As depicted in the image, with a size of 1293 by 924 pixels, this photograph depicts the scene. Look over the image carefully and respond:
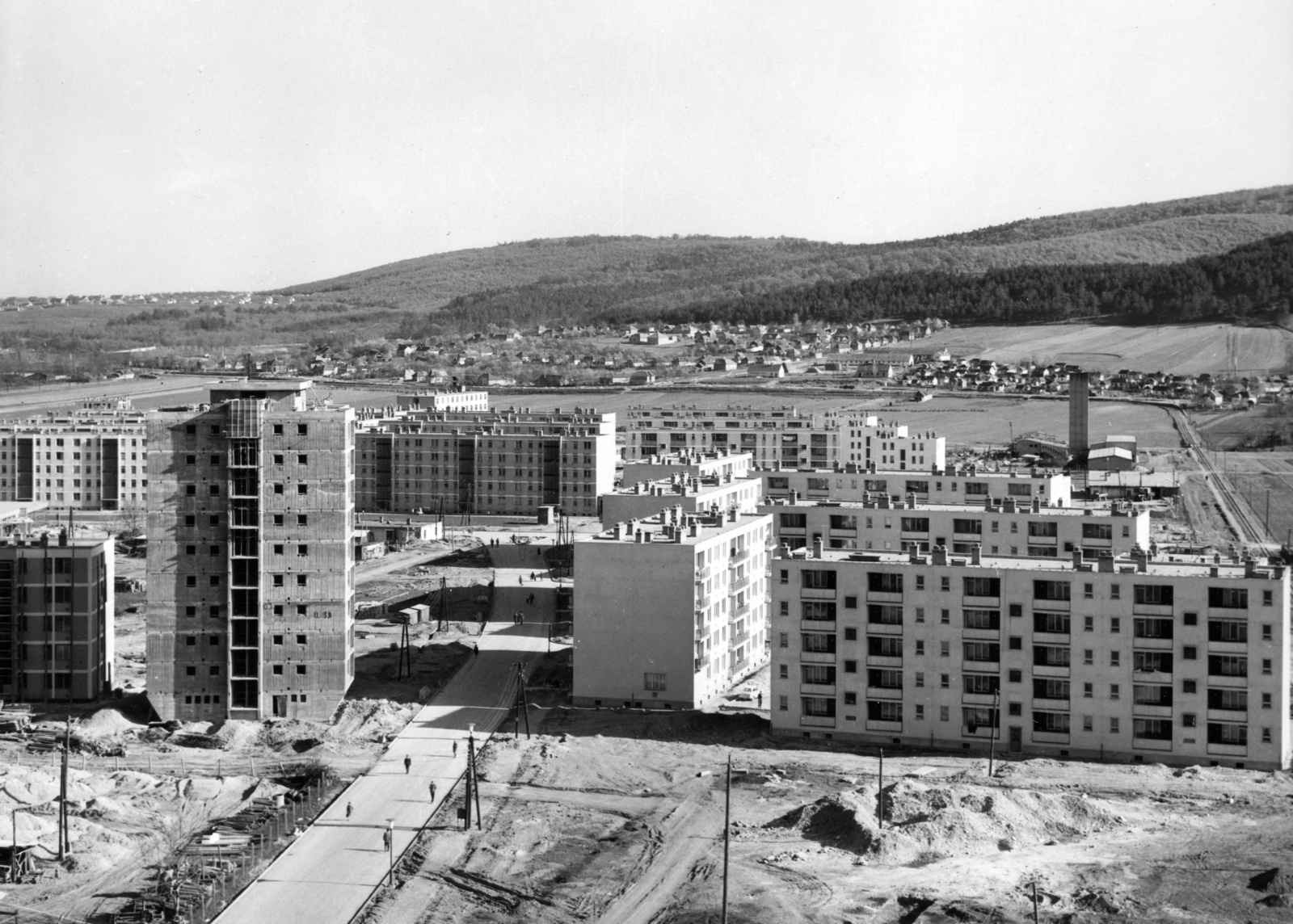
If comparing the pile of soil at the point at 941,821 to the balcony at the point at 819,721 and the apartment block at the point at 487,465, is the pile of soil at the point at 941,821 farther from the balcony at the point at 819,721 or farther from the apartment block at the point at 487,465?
the apartment block at the point at 487,465

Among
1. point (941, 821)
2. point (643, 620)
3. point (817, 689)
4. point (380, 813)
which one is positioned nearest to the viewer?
point (941, 821)

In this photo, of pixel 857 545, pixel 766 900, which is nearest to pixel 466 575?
pixel 857 545

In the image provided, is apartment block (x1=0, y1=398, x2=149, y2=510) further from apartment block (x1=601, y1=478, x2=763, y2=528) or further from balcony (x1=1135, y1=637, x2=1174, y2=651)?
balcony (x1=1135, y1=637, x2=1174, y2=651)

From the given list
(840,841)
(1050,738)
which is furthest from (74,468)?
(840,841)

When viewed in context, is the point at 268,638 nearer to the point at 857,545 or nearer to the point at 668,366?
the point at 857,545

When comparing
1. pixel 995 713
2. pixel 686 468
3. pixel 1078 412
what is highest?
pixel 1078 412

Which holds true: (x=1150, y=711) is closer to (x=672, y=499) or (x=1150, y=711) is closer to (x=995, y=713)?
(x=995, y=713)
